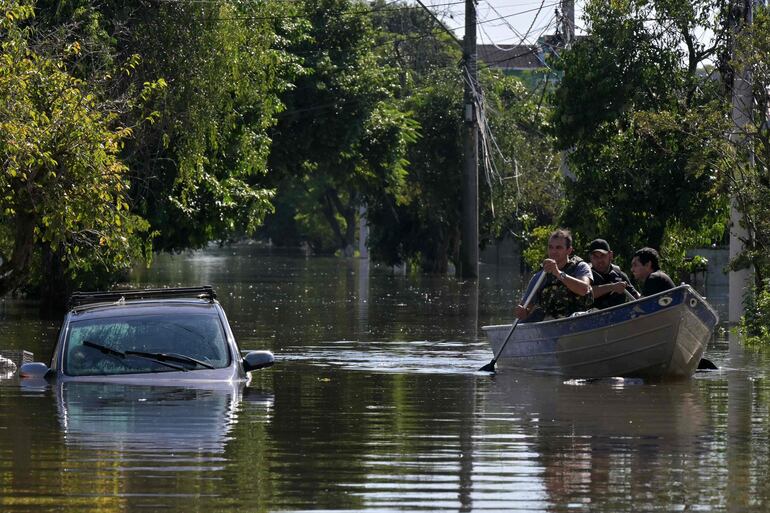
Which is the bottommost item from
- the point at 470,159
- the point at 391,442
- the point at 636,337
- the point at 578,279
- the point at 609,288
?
the point at 391,442

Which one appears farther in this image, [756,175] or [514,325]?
[756,175]

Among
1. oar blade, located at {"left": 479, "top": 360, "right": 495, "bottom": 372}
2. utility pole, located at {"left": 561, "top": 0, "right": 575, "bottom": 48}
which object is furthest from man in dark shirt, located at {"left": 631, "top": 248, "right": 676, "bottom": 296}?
utility pole, located at {"left": 561, "top": 0, "right": 575, "bottom": 48}

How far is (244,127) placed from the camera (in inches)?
1444

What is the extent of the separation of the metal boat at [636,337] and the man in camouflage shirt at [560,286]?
0.35 m

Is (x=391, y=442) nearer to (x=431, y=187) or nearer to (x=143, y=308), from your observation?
(x=143, y=308)

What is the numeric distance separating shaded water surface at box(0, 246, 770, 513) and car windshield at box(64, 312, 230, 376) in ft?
0.84

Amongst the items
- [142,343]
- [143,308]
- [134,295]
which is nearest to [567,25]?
[134,295]

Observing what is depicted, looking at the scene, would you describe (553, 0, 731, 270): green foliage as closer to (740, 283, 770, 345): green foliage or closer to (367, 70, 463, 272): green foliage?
(740, 283, 770, 345): green foliage

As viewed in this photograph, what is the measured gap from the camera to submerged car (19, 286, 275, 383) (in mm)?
14023

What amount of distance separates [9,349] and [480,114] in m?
24.7

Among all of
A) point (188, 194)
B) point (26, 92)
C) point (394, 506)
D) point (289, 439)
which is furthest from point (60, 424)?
point (188, 194)

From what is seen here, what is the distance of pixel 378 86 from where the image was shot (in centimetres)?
5178

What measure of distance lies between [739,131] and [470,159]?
27554 millimetres

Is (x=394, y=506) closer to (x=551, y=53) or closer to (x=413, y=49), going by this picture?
(x=551, y=53)
